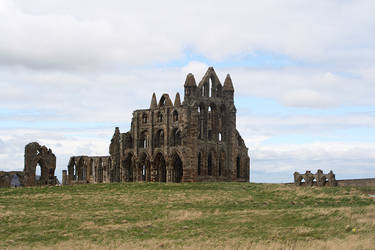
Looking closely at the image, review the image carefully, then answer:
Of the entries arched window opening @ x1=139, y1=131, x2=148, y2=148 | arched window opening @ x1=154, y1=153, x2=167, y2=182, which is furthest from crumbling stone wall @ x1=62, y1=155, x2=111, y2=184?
arched window opening @ x1=154, y1=153, x2=167, y2=182

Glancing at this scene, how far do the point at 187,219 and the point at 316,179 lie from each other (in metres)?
32.0

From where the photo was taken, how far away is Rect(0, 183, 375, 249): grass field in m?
23.8

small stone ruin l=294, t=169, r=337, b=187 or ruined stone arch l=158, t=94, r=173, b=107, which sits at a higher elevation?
ruined stone arch l=158, t=94, r=173, b=107

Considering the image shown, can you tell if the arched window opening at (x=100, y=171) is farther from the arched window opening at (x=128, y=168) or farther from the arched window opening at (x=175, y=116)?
the arched window opening at (x=175, y=116)

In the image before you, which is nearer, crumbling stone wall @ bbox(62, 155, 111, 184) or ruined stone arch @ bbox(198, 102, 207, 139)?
ruined stone arch @ bbox(198, 102, 207, 139)

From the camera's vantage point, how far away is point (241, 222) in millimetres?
29062

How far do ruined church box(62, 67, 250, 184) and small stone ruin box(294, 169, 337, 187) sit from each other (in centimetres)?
670

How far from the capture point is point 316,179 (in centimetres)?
5991

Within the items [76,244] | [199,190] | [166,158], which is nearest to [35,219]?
[76,244]

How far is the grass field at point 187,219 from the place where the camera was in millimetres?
23828

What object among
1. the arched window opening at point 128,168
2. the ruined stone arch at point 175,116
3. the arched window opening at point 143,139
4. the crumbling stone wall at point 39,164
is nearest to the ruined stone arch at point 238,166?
the ruined stone arch at point 175,116

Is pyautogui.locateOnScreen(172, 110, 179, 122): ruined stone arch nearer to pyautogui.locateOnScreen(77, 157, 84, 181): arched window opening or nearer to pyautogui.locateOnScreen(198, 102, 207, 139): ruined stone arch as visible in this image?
pyautogui.locateOnScreen(198, 102, 207, 139): ruined stone arch

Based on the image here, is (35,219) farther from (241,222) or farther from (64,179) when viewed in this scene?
(64,179)

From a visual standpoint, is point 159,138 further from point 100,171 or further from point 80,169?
point 80,169
